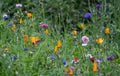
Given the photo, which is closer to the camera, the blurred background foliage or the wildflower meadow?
the wildflower meadow

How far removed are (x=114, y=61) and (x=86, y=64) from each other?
0.28 metres

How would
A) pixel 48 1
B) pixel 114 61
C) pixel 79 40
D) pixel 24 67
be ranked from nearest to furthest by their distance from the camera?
pixel 24 67 → pixel 114 61 → pixel 79 40 → pixel 48 1

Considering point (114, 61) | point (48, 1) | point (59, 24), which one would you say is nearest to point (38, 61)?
point (114, 61)

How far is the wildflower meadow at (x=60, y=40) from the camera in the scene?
3.06 metres

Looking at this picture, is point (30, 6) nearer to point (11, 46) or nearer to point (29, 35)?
point (29, 35)

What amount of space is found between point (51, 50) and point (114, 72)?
0.68m

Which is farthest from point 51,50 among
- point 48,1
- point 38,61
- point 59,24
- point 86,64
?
point 48,1

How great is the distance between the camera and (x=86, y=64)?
3.10 metres

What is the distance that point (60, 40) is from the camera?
12.7ft

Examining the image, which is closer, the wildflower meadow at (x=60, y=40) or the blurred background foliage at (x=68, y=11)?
the wildflower meadow at (x=60, y=40)

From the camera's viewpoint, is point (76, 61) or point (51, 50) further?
point (51, 50)

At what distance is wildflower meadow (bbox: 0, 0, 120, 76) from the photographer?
306 centimetres

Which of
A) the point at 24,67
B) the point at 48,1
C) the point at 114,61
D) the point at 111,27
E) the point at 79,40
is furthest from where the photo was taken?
the point at 48,1

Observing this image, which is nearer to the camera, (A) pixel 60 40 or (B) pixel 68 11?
(A) pixel 60 40
